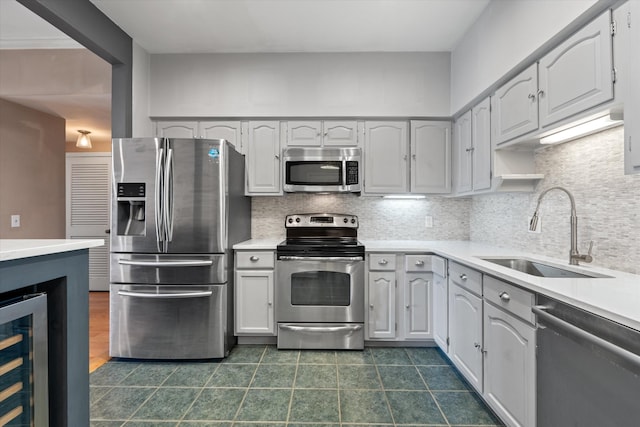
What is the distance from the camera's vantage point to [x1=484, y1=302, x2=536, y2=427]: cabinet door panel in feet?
4.67

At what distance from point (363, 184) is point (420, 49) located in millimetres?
1423

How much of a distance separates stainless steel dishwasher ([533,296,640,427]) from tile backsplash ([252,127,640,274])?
0.73m

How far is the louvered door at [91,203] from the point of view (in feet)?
15.1

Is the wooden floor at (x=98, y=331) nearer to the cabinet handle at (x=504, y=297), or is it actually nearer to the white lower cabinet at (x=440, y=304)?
the white lower cabinet at (x=440, y=304)

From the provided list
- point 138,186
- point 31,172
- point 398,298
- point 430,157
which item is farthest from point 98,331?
point 430,157

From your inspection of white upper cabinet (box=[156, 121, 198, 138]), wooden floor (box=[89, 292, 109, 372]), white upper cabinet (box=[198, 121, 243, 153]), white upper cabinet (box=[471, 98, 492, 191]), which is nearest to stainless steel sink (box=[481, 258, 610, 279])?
white upper cabinet (box=[471, 98, 492, 191])

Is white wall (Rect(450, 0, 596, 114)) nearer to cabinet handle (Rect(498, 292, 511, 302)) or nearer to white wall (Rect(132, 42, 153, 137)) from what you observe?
cabinet handle (Rect(498, 292, 511, 302))

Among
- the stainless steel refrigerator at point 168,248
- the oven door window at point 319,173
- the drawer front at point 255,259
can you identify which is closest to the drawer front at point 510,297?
the oven door window at point 319,173

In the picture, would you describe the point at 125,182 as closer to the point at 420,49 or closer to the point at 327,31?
the point at 327,31

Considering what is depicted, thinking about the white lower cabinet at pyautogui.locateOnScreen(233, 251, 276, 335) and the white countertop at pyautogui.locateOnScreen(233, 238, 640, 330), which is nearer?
the white countertop at pyautogui.locateOnScreen(233, 238, 640, 330)

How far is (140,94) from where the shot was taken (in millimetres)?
2957

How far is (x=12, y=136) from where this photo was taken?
11.2ft

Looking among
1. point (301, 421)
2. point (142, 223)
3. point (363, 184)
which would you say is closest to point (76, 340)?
point (301, 421)

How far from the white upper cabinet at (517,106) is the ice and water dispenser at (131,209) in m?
2.75
